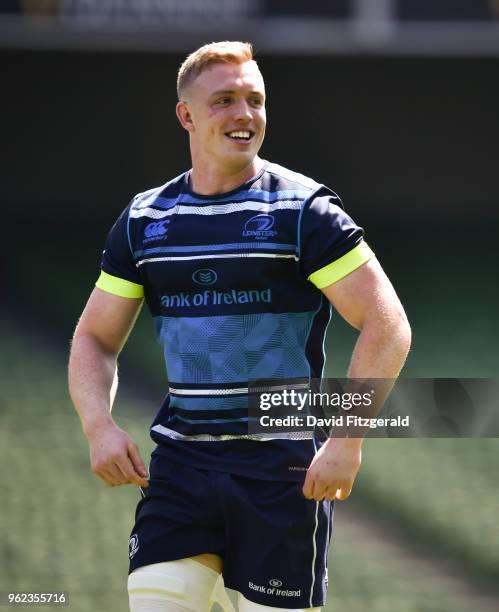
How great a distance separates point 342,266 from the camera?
341 centimetres

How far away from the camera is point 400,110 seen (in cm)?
1348

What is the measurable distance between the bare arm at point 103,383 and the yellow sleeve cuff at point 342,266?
0.66 meters

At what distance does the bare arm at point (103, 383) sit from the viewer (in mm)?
3531

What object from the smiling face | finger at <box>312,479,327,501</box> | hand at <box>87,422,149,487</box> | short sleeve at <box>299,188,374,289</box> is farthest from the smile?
finger at <box>312,479,327,501</box>

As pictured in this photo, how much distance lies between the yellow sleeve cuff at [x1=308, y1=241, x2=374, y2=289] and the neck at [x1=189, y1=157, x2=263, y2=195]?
1.35 ft

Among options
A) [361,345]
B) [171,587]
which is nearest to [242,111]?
[361,345]

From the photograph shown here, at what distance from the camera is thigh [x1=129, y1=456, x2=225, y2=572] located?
351 centimetres

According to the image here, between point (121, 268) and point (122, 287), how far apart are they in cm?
6

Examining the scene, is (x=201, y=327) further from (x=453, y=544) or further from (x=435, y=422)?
(x=453, y=544)

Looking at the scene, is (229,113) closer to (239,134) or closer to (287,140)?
(239,134)

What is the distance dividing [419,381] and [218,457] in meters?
0.92

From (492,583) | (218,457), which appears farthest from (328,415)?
(492,583)

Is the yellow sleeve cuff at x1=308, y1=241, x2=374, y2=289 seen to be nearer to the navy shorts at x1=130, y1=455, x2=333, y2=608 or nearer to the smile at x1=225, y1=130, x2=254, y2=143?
the smile at x1=225, y1=130, x2=254, y2=143

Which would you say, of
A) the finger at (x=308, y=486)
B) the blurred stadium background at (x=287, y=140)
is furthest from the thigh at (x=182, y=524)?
the blurred stadium background at (x=287, y=140)
